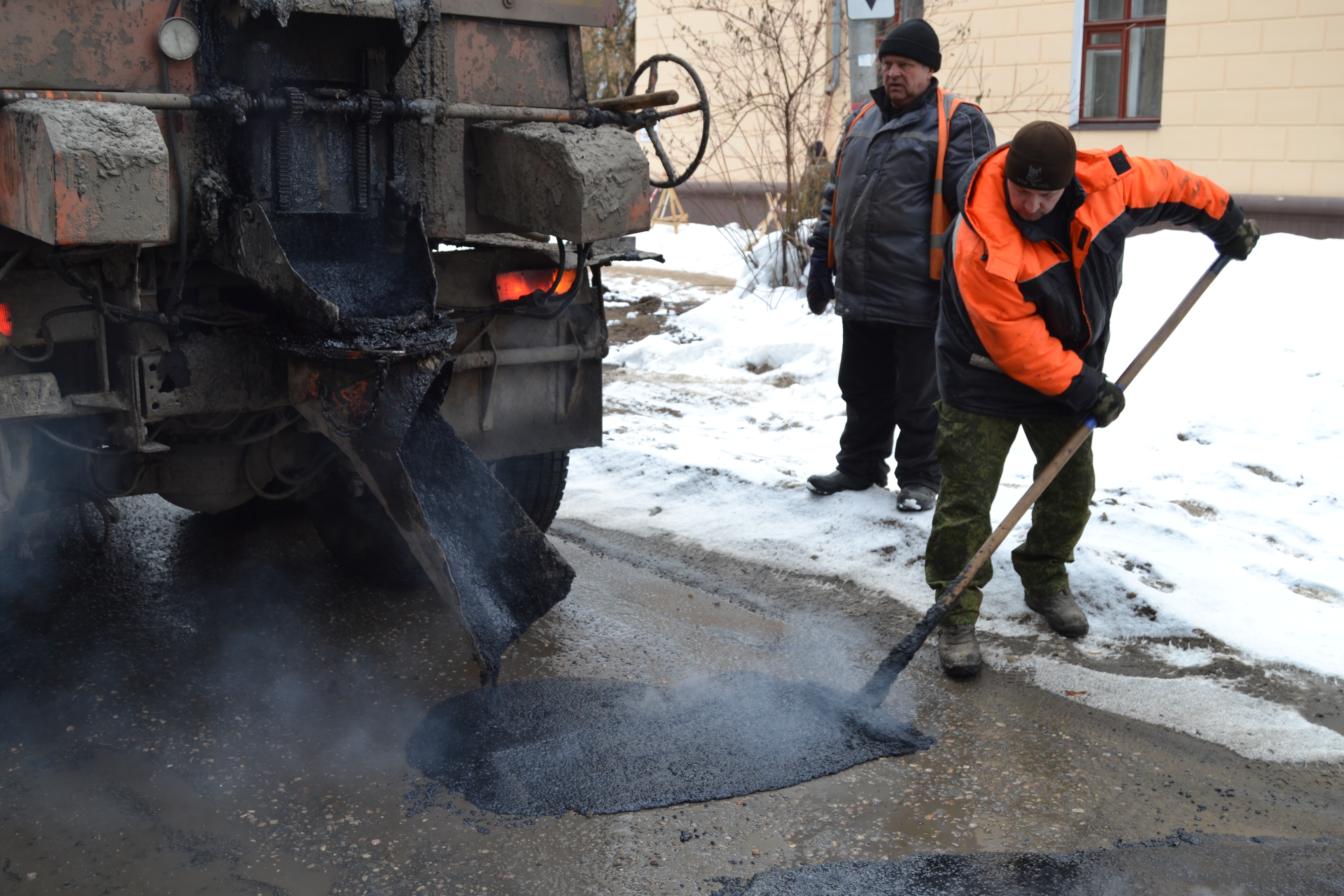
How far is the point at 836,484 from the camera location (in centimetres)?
504

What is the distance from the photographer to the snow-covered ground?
3641mm

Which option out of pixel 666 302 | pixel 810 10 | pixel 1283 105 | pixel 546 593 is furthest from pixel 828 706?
pixel 810 10

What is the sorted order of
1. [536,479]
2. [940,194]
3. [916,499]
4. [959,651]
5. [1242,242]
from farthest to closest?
[916,499] < [940,194] < [536,479] < [1242,242] < [959,651]

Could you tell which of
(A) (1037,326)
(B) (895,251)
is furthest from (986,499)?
(B) (895,251)

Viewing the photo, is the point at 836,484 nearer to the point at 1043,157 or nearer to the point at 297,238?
the point at 1043,157

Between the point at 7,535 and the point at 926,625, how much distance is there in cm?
253

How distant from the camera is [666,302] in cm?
1025

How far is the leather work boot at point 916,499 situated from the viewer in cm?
476

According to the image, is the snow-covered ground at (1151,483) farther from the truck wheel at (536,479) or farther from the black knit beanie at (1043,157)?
the black knit beanie at (1043,157)

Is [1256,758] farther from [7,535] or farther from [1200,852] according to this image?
[7,535]

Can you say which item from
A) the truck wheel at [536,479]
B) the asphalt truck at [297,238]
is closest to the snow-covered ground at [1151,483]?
the truck wheel at [536,479]

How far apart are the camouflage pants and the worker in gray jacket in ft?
2.21

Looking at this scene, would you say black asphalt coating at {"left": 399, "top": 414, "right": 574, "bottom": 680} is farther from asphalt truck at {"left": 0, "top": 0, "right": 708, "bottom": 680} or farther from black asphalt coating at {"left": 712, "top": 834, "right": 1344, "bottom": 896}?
black asphalt coating at {"left": 712, "top": 834, "right": 1344, "bottom": 896}

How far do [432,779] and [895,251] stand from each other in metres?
2.71
